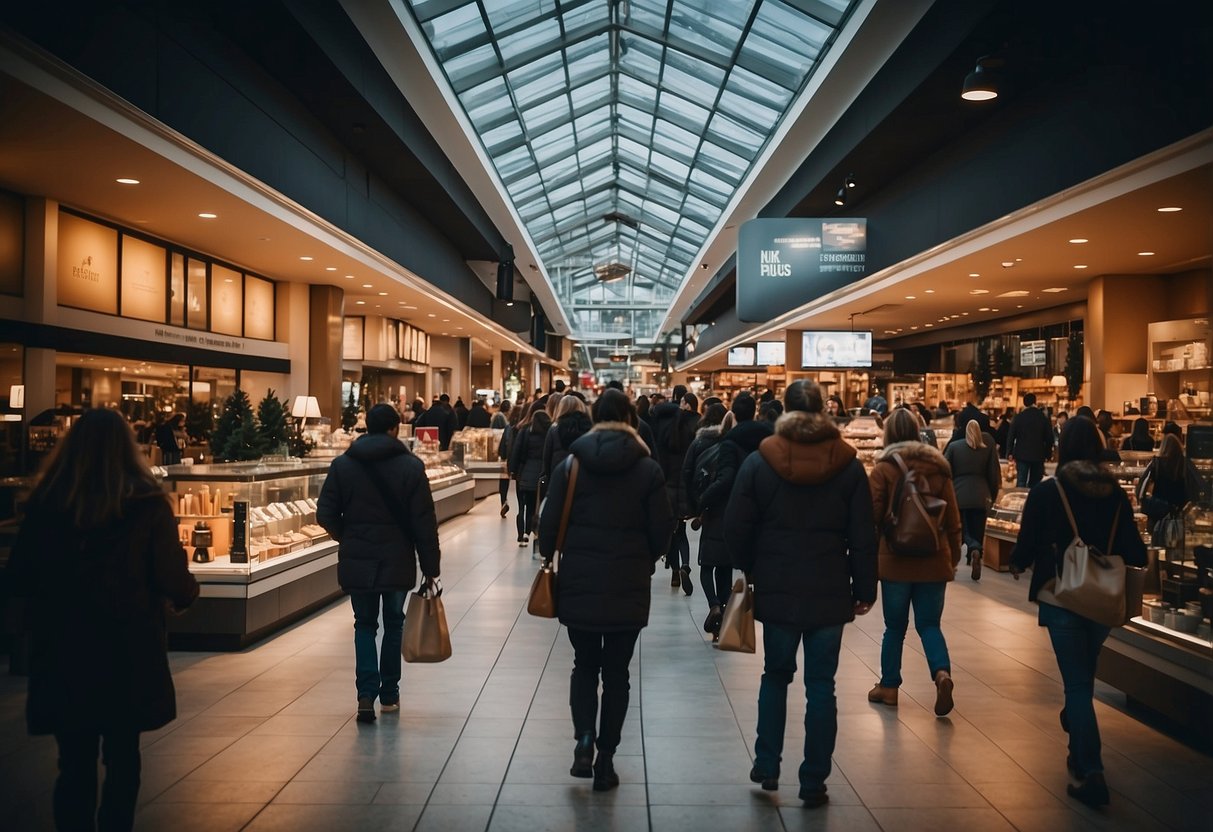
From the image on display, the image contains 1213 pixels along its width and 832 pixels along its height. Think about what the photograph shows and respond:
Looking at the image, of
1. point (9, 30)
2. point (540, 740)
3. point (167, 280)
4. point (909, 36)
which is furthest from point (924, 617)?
point (167, 280)

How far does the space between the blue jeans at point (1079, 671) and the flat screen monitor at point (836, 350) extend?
1600 centimetres

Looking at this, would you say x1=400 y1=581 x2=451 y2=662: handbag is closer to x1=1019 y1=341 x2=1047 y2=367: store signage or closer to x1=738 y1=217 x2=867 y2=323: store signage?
x1=738 y1=217 x2=867 y2=323: store signage

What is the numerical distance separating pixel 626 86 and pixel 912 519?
50.8 feet

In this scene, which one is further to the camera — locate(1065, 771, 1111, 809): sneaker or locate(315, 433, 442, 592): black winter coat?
locate(315, 433, 442, 592): black winter coat

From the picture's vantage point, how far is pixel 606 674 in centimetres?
439

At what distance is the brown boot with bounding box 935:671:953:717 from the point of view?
5426mm

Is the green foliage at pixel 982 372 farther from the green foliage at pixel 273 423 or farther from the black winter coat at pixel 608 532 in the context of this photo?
the black winter coat at pixel 608 532

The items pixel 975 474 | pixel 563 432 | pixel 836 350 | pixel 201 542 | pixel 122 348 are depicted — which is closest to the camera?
pixel 201 542

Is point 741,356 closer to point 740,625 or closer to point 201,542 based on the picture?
point 201,542

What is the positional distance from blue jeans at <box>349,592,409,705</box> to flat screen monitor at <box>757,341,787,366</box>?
2361 centimetres

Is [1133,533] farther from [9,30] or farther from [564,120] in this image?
[564,120]

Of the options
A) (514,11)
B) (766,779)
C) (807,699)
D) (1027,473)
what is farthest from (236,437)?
(1027,473)

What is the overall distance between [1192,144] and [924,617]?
450 centimetres

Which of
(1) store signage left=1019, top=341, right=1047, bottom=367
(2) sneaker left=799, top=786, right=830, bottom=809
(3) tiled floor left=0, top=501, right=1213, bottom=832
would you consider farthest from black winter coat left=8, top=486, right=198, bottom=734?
(1) store signage left=1019, top=341, right=1047, bottom=367
